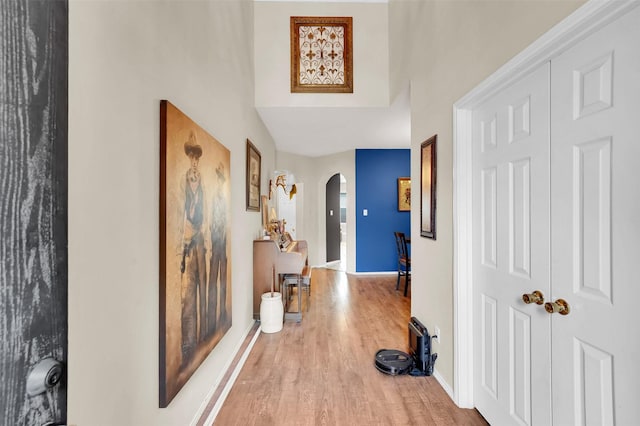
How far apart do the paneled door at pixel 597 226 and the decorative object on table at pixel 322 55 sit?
101 inches

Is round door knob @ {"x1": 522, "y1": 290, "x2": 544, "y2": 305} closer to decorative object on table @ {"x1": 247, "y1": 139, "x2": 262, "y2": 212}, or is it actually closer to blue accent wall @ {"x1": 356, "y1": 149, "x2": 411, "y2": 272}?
decorative object on table @ {"x1": 247, "y1": 139, "x2": 262, "y2": 212}

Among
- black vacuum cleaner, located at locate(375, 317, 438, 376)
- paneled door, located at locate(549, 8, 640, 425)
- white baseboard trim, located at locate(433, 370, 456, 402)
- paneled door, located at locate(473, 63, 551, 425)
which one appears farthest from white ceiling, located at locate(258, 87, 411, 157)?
white baseboard trim, located at locate(433, 370, 456, 402)

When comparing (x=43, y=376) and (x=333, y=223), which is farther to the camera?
(x=333, y=223)

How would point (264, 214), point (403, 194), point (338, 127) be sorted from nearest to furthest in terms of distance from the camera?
point (264, 214)
point (338, 127)
point (403, 194)

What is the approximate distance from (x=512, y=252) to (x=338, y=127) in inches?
129

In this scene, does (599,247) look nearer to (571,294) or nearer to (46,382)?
(571,294)

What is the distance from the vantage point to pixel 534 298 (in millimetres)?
1330

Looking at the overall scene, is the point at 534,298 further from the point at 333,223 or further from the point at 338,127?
the point at 333,223

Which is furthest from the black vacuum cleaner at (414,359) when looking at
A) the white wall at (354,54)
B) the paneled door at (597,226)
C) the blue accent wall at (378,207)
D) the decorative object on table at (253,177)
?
the blue accent wall at (378,207)

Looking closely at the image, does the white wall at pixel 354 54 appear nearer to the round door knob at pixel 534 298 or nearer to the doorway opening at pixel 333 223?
the round door knob at pixel 534 298

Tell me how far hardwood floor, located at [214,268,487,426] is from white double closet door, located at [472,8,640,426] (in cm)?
49

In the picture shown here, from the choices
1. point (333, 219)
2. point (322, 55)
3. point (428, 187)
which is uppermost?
point (322, 55)

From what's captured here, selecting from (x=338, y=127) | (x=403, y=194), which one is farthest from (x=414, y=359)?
(x=403, y=194)

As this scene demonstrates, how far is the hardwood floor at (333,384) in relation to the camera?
5.97ft
